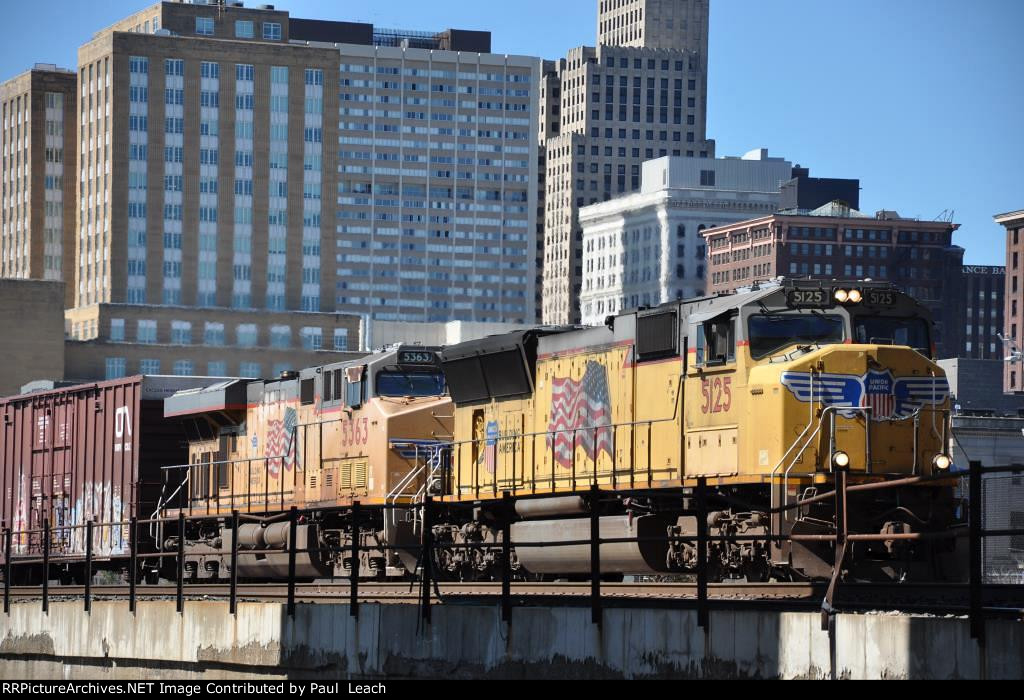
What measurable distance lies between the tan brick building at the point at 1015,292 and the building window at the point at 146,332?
92575mm

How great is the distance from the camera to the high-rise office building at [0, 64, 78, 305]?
600ft

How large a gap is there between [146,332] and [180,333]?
3.06 metres

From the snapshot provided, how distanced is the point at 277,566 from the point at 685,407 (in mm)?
10609

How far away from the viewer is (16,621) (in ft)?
78.5

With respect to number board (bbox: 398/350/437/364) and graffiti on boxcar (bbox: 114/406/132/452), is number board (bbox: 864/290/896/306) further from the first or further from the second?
graffiti on boxcar (bbox: 114/406/132/452)

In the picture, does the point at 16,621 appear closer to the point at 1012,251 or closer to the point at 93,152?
the point at 93,152

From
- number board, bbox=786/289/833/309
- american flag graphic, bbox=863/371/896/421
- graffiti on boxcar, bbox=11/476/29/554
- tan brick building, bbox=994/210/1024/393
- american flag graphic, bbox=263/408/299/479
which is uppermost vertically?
tan brick building, bbox=994/210/1024/393

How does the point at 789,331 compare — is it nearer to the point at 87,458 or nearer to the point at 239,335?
the point at 87,458

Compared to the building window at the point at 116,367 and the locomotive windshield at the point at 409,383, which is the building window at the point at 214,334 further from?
the locomotive windshield at the point at 409,383

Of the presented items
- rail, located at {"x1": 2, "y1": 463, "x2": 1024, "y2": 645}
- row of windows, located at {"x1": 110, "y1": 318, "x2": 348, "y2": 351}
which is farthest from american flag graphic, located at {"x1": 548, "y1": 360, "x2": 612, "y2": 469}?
row of windows, located at {"x1": 110, "y1": 318, "x2": 348, "y2": 351}

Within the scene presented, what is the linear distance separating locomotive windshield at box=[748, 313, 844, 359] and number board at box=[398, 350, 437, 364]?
9619mm

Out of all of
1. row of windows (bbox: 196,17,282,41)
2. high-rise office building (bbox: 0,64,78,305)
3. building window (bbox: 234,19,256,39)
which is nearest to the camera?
building window (bbox: 234,19,256,39)
